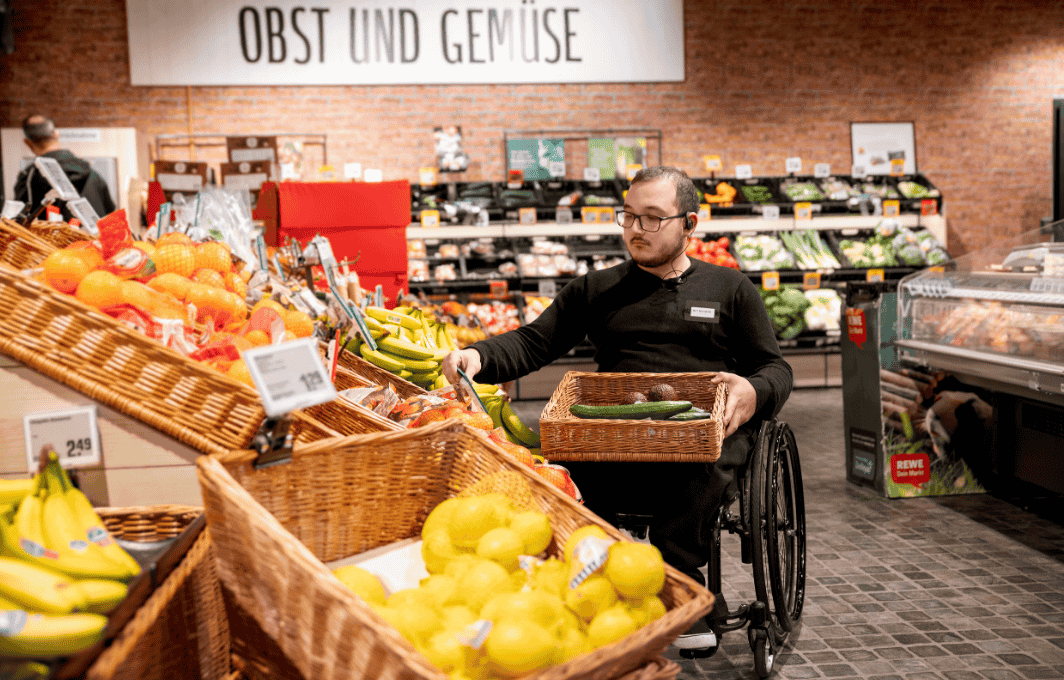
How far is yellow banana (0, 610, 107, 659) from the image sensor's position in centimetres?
85

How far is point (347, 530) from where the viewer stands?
53.5 inches

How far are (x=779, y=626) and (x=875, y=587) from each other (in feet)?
2.59

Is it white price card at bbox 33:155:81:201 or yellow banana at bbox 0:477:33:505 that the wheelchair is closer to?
yellow banana at bbox 0:477:33:505

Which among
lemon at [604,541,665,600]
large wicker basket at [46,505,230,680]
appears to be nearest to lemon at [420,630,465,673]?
lemon at [604,541,665,600]

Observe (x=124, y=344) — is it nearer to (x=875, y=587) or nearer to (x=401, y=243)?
(x=875, y=587)

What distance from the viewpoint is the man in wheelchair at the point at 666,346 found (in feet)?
7.23

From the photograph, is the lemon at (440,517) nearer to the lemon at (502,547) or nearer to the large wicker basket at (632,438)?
the lemon at (502,547)

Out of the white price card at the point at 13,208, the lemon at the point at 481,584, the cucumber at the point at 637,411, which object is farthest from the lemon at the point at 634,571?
the white price card at the point at 13,208

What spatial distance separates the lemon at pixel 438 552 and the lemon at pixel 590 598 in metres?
0.24

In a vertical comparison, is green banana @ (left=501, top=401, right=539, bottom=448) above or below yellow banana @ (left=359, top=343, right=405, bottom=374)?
below

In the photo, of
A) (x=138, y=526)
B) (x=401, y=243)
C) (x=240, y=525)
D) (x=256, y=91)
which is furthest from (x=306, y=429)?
(x=256, y=91)

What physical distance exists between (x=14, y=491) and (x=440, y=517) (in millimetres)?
622

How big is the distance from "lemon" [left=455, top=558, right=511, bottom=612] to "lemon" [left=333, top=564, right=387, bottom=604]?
0.11 m

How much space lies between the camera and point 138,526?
1.34m
